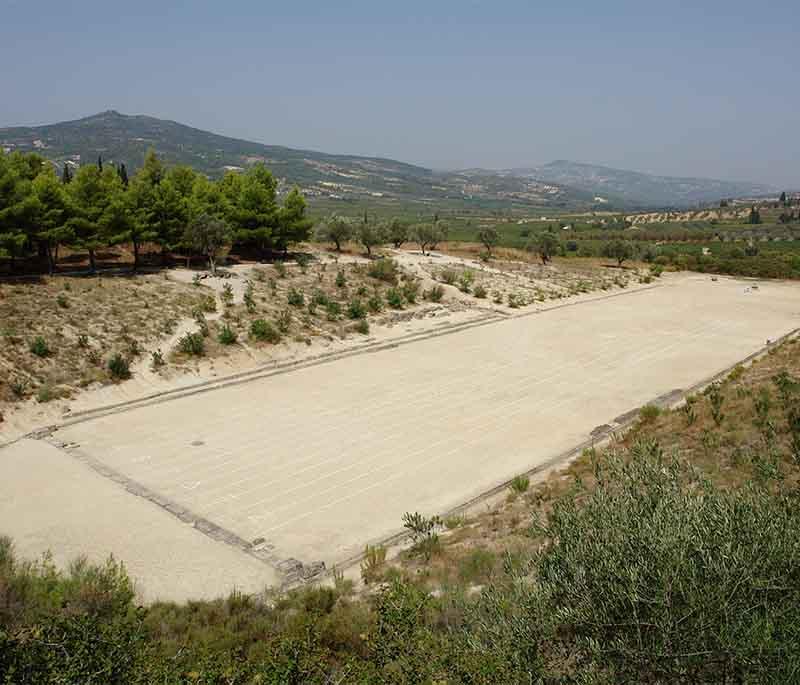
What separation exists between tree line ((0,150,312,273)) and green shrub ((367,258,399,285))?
597cm

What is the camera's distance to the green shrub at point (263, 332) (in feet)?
94.1

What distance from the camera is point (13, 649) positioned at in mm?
6641

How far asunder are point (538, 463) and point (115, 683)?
1295 centimetres

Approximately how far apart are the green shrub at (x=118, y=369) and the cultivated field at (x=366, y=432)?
231 cm

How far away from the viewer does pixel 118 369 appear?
77.9 ft

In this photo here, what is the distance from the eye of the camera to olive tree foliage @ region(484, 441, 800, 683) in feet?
18.8

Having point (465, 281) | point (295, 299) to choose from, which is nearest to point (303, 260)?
point (295, 299)

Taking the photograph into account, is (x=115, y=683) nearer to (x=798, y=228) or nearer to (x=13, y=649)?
(x=13, y=649)

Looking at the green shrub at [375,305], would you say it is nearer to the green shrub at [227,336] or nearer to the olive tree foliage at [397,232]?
the green shrub at [227,336]

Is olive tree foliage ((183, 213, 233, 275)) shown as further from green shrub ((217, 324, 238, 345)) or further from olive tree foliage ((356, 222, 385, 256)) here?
olive tree foliage ((356, 222, 385, 256))

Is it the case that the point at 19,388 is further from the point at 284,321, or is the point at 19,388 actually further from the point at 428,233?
the point at 428,233

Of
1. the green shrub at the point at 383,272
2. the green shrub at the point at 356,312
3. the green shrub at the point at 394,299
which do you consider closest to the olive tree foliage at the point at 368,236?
the green shrub at the point at 383,272

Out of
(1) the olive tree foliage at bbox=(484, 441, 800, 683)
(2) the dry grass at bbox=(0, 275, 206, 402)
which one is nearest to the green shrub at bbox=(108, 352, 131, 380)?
(2) the dry grass at bbox=(0, 275, 206, 402)

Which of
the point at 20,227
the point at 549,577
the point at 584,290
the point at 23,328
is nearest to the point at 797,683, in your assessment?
the point at 549,577
